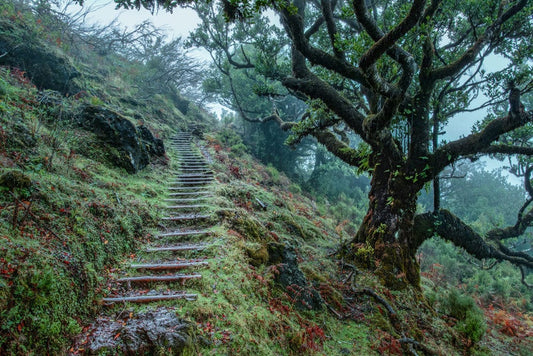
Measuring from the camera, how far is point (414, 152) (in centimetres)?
620

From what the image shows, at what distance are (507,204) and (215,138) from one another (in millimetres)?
31598

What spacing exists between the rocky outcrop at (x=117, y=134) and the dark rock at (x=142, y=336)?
5386mm

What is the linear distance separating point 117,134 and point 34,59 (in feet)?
19.0

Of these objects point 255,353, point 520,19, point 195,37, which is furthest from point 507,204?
point 255,353

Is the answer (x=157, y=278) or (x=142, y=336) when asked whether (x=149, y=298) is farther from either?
(x=142, y=336)

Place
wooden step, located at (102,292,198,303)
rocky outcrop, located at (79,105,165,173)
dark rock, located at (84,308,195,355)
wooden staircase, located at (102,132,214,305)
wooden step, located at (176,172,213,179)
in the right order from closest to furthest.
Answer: dark rock, located at (84,308,195,355) < wooden step, located at (102,292,198,303) < wooden staircase, located at (102,132,214,305) < rocky outcrop, located at (79,105,165,173) < wooden step, located at (176,172,213,179)

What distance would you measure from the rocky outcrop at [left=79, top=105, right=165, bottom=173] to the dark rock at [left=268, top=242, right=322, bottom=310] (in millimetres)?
5077

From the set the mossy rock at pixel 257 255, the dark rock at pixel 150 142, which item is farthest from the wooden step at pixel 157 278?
the dark rock at pixel 150 142

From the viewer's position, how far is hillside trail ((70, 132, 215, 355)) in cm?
251

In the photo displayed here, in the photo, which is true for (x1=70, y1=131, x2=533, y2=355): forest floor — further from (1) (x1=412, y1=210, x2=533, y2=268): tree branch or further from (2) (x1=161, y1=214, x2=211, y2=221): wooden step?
(1) (x1=412, y1=210, x2=533, y2=268): tree branch

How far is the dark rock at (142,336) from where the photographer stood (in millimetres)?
2420

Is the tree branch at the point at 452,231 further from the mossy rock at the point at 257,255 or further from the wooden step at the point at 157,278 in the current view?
the wooden step at the point at 157,278

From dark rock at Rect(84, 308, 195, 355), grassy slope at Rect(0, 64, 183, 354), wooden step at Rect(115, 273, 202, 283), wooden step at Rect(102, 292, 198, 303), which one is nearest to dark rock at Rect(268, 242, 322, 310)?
wooden step at Rect(115, 273, 202, 283)

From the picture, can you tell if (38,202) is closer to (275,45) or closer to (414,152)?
(414,152)
